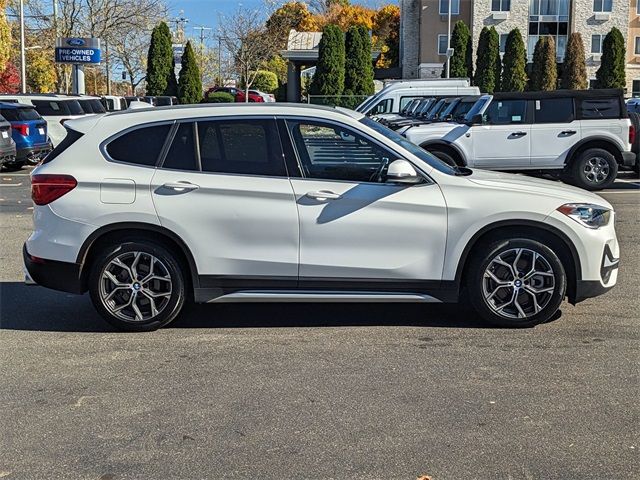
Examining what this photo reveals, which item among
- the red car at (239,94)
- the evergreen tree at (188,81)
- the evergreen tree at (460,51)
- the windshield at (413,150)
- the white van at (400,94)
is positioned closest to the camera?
the windshield at (413,150)

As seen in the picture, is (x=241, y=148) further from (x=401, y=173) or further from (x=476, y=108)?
(x=476, y=108)

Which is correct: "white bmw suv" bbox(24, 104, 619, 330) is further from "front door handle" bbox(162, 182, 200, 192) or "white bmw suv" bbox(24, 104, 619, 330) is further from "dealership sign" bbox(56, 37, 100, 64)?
"dealership sign" bbox(56, 37, 100, 64)

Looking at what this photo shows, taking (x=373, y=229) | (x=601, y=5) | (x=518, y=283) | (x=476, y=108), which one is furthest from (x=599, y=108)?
(x=601, y=5)

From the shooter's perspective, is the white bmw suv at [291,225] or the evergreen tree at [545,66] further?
the evergreen tree at [545,66]

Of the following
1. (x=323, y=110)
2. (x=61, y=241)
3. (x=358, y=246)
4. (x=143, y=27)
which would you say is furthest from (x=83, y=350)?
(x=143, y=27)

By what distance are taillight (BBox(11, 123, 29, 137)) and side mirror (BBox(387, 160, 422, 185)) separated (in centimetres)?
1570

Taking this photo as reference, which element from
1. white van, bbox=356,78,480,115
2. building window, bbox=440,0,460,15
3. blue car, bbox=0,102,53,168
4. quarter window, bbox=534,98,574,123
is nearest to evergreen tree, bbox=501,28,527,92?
building window, bbox=440,0,460,15

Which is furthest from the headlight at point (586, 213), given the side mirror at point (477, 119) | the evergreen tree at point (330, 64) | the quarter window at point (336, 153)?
the evergreen tree at point (330, 64)

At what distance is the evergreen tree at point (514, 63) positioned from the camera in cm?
5300

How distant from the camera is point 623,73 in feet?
170

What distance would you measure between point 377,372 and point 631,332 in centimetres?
219

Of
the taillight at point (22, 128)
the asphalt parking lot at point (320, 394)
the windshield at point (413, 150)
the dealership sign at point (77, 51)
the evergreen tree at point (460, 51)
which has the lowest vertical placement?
the asphalt parking lot at point (320, 394)

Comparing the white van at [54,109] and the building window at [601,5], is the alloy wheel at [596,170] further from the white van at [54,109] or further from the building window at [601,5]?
the building window at [601,5]

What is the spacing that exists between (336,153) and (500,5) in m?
56.9
